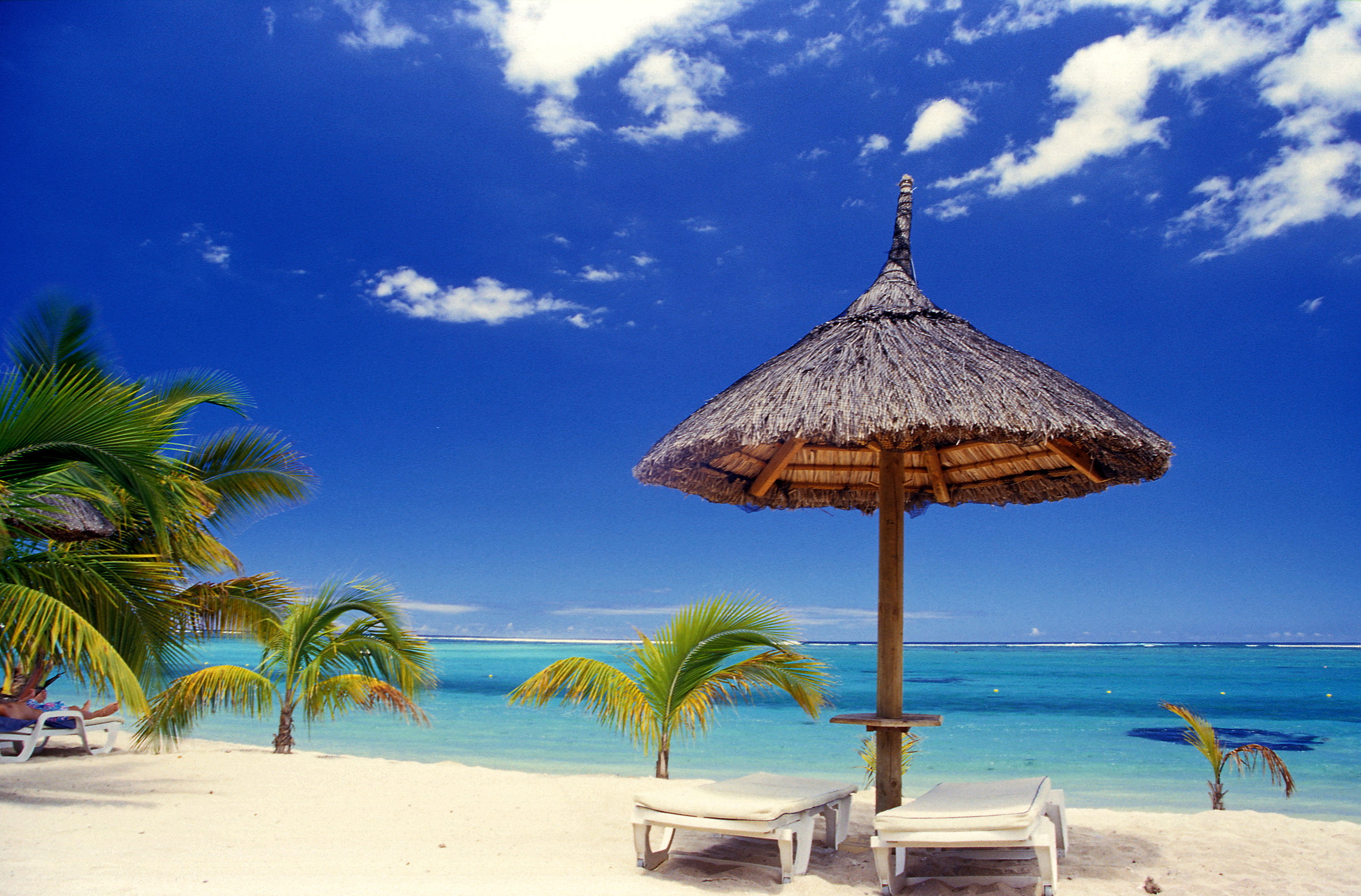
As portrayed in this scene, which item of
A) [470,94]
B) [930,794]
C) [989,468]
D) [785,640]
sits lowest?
[930,794]

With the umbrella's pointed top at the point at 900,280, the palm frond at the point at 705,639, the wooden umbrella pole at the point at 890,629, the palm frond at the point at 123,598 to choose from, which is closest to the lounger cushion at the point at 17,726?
the palm frond at the point at 123,598

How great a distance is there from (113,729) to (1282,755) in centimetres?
1774

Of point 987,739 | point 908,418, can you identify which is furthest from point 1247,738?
point 908,418

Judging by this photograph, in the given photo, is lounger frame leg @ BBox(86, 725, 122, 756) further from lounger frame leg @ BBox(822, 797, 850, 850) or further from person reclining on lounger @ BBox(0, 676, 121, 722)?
lounger frame leg @ BBox(822, 797, 850, 850)

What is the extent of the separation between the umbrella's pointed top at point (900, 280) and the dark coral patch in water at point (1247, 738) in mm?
14877

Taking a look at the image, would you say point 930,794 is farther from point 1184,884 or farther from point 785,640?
point 785,640

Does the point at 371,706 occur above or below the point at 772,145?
below

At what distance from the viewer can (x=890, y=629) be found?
163 inches

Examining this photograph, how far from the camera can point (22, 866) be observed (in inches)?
123

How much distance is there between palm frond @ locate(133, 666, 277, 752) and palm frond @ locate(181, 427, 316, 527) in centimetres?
128

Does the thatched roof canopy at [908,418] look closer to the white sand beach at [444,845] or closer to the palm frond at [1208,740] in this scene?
the white sand beach at [444,845]

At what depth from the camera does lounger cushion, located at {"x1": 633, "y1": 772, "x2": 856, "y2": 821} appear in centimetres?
331

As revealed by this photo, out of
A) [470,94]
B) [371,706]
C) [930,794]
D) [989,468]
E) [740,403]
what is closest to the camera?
[930,794]

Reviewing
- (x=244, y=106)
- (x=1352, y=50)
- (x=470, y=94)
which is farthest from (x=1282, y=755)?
(x=244, y=106)
